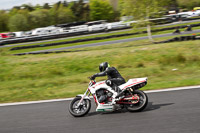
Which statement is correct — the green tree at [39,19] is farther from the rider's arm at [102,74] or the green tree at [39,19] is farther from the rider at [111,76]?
the rider's arm at [102,74]

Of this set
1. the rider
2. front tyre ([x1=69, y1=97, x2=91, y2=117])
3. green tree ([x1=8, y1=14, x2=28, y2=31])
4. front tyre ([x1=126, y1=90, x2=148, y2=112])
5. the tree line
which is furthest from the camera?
the tree line

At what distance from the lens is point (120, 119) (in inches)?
236

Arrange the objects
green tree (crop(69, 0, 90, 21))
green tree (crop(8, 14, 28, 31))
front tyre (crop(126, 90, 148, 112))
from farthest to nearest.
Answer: green tree (crop(69, 0, 90, 21)) < green tree (crop(8, 14, 28, 31)) < front tyre (crop(126, 90, 148, 112))

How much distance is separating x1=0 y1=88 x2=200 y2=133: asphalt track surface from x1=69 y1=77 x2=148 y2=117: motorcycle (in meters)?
0.17

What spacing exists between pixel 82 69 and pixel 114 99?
748 centimetres

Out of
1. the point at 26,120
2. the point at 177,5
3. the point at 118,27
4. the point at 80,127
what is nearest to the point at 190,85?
the point at 80,127

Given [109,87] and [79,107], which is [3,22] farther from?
[109,87]

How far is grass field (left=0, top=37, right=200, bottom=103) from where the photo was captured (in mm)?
10238

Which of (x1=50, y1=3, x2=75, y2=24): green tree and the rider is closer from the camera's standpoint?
the rider

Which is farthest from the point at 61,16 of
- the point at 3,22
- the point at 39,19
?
the point at 3,22

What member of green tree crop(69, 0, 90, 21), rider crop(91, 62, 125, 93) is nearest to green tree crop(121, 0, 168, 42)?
rider crop(91, 62, 125, 93)

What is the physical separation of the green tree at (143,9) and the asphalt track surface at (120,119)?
16502 mm

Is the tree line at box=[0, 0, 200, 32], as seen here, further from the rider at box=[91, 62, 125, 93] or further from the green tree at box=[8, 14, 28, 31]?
the rider at box=[91, 62, 125, 93]

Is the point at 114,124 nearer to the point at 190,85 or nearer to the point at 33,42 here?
the point at 190,85
